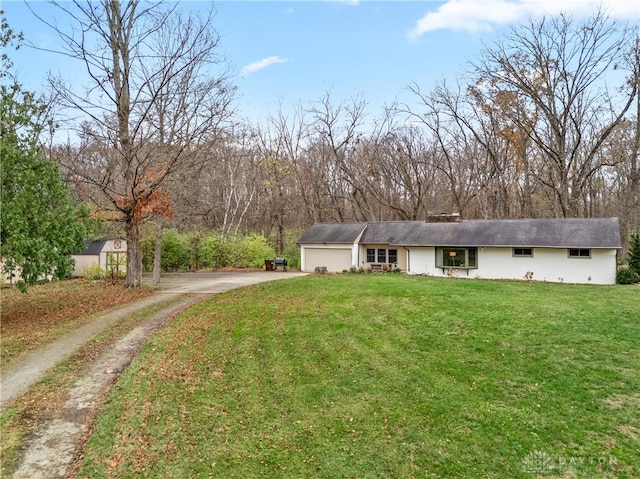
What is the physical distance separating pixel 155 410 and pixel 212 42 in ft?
46.3

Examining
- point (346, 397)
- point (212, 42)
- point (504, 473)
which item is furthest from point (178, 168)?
point (504, 473)

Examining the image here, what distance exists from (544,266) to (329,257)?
11703mm

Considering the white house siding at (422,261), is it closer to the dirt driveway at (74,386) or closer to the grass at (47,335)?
the dirt driveway at (74,386)

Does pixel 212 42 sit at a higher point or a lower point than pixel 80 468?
higher

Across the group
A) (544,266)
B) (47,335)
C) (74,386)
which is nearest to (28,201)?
(47,335)

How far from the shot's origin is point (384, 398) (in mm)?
5930

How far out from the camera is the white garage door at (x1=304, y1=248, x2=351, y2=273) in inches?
918

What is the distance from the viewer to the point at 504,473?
4.24m

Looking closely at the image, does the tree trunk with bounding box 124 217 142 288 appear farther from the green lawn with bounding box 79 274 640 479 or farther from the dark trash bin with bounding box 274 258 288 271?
the dark trash bin with bounding box 274 258 288 271

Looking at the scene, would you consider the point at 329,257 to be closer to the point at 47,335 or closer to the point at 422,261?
the point at 422,261

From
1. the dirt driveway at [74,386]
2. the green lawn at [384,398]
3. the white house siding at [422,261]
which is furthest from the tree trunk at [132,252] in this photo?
the white house siding at [422,261]

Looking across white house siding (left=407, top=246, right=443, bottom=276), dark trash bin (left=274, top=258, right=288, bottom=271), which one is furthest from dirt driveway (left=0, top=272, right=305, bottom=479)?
white house siding (left=407, top=246, right=443, bottom=276)

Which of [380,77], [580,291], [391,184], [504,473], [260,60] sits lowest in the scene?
[504,473]

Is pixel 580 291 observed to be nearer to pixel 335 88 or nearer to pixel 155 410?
pixel 155 410
